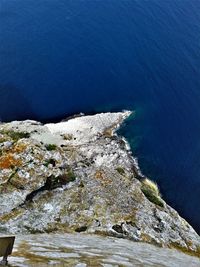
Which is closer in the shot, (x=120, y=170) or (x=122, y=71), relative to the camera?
(x=120, y=170)

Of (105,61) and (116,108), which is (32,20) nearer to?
(105,61)

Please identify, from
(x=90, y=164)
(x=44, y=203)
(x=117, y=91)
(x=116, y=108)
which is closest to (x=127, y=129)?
(x=116, y=108)

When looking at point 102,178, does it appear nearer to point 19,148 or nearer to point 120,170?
point 120,170

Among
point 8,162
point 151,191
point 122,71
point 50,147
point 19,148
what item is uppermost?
point 122,71

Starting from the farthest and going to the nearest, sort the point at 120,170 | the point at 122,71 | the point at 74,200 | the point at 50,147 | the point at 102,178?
the point at 122,71 < the point at 120,170 < the point at 50,147 < the point at 102,178 < the point at 74,200

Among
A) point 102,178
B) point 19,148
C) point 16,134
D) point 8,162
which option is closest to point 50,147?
point 16,134

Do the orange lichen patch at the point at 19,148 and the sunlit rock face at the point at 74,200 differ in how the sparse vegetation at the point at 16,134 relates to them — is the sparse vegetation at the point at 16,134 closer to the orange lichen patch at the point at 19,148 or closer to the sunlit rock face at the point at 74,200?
the sunlit rock face at the point at 74,200

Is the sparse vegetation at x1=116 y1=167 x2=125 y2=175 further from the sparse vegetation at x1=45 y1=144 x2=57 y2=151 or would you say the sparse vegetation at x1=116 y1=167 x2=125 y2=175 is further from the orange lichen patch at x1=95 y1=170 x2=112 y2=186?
the sparse vegetation at x1=45 y1=144 x2=57 y2=151
